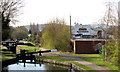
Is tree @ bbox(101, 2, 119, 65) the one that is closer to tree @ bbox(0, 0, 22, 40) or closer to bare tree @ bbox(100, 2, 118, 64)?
bare tree @ bbox(100, 2, 118, 64)

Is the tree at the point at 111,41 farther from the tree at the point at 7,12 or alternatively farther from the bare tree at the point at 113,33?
the tree at the point at 7,12

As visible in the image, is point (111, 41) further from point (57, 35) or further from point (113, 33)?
point (57, 35)

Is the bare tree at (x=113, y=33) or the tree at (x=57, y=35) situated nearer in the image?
the bare tree at (x=113, y=33)

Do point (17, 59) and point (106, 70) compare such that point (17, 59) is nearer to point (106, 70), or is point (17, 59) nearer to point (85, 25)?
point (106, 70)

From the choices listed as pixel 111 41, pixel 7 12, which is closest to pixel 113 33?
pixel 111 41

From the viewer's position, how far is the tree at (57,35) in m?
30.0

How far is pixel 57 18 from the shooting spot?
36.7m

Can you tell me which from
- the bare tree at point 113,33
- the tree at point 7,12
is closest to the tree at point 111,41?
the bare tree at point 113,33

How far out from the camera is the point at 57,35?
31297 mm

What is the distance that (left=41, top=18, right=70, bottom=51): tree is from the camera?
30.0 metres

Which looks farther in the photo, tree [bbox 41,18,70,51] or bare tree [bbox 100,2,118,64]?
tree [bbox 41,18,70,51]

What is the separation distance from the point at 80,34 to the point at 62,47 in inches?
341

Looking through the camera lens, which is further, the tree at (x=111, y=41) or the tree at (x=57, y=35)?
the tree at (x=57, y=35)

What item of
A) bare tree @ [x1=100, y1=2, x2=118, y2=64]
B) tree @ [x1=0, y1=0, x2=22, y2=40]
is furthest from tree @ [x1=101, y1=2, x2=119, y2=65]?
tree @ [x1=0, y1=0, x2=22, y2=40]
